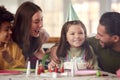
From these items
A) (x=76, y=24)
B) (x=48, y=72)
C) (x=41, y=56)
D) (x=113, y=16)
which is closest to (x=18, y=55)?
(x=41, y=56)

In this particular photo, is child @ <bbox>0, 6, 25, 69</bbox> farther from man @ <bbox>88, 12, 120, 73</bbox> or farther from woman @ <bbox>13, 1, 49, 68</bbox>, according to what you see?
man @ <bbox>88, 12, 120, 73</bbox>

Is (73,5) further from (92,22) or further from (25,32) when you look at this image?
(25,32)

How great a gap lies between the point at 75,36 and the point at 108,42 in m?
0.23

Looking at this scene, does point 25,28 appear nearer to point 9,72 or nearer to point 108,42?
point 9,72

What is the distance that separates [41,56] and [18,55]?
0.17 meters

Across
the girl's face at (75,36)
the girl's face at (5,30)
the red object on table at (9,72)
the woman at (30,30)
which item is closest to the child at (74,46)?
the girl's face at (75,36)

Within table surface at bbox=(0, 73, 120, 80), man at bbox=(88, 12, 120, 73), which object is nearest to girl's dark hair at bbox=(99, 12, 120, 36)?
man at bbox=(88, 12, 120, 73)

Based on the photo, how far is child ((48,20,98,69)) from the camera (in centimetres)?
167

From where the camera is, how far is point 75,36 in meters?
1.69

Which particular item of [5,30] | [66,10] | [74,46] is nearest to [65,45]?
[74,46]

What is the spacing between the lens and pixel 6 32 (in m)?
1.77

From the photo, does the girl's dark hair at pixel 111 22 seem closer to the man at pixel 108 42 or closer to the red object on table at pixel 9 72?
the man at pixel 108 42

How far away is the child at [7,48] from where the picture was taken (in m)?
1.75

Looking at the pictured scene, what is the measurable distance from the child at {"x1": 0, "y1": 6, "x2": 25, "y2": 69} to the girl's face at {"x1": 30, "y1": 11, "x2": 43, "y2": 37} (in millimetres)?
160
